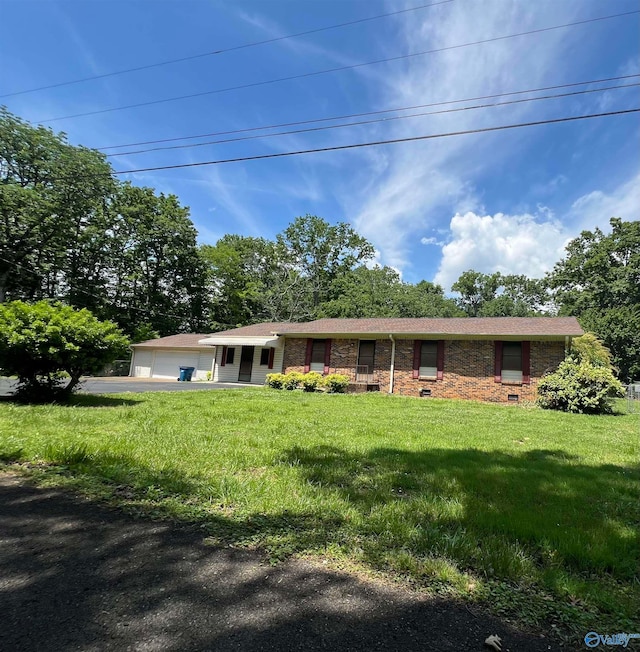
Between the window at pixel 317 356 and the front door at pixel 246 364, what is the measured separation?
4.49 metres

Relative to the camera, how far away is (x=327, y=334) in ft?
56.7

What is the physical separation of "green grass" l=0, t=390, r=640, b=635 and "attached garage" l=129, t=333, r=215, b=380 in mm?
16269

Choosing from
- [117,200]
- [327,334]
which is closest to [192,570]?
[327,334]

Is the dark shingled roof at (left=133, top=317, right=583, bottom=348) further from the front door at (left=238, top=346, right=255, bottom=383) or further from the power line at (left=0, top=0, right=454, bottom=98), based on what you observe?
the power line at (left=0, top=0, right=454, bottom=98)

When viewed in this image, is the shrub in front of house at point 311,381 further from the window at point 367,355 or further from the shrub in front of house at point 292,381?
the window at point 367,355

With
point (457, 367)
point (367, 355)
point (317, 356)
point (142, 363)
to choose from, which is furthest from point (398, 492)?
point (142, 363)

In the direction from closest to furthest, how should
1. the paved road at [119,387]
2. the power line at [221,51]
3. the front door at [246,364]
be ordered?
the power line at [221,51], the paved road at [119,387], the front door at [246,364]

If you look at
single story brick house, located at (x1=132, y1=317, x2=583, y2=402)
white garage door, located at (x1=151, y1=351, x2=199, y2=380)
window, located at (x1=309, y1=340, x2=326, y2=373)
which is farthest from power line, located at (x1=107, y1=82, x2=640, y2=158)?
→ white garage door, located at (x1=151, y1=351, x2=199, y2=380)

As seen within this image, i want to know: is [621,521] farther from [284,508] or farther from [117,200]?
[117,200]

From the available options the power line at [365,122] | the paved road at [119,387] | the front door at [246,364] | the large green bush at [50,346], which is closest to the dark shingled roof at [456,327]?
the front door at [246,364]

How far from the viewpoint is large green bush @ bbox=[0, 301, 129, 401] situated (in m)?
7.17

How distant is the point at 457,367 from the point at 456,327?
1.72 meters

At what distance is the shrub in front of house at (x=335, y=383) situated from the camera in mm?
15734

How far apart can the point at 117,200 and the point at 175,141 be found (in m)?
29.1
